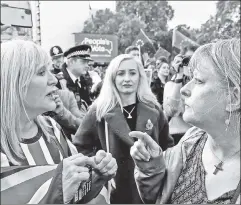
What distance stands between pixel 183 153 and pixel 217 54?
1.11 ft

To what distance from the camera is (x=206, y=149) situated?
4.05 ft

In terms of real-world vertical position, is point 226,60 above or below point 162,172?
above

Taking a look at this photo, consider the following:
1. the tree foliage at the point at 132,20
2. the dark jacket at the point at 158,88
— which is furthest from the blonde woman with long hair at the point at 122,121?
the tree foliage at the point at 132,20

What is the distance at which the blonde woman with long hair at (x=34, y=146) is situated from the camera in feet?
3.71

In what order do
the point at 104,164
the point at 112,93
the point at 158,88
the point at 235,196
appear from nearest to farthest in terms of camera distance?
the point at 235,196, the point at 104,164, the point at 112,93, the point at 158,88

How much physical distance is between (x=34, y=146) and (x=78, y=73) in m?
2.27

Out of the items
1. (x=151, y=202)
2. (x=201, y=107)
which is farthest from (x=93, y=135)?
(x=201, y=107)

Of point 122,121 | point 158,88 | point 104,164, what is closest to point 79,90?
point 158,88

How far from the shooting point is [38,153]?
1.40 metres

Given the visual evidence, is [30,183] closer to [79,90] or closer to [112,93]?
[112,93]

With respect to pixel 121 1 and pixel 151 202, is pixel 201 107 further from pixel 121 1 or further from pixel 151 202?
pixel 121 1

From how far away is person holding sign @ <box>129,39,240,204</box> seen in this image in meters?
1.13

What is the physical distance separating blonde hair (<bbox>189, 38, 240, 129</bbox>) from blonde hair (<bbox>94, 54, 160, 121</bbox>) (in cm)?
120

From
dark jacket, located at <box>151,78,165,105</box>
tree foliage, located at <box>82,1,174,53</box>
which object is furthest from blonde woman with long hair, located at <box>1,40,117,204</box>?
tree foliage, located at <box>82,1,174,53</box>
